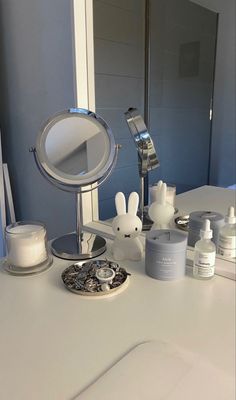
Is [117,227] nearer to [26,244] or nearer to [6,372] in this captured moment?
[26,244]

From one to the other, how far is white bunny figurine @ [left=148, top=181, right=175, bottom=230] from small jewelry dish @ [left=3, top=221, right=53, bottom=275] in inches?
11.3

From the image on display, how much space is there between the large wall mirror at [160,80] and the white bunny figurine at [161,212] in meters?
0.13

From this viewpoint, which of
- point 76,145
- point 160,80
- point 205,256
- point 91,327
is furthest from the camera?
point 160,80

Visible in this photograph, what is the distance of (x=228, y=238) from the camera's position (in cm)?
76

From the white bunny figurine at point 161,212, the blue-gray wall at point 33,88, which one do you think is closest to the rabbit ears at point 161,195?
the white bunny figurine at point 161,212

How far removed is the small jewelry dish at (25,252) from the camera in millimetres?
771

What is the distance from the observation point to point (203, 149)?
3.10ft

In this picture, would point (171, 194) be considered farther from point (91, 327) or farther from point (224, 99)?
point (91, 327)

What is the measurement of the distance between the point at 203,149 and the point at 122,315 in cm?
54

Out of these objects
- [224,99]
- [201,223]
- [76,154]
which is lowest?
[201,223]

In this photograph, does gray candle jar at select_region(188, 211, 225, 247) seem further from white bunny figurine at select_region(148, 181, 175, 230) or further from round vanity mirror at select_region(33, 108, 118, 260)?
round vanity mirror at select_region(33, 108, 118, 260)

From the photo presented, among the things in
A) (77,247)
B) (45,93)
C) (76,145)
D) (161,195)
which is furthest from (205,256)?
(45,93)

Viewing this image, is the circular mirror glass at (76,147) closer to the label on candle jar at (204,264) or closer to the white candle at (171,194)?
the white candle at (171,194)

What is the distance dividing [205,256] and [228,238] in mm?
93
